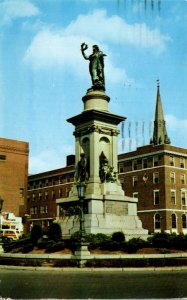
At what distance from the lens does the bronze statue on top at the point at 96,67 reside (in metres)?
28.7

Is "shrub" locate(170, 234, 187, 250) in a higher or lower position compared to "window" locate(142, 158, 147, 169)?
lower

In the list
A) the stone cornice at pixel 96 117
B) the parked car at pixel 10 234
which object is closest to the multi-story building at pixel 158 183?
A: the parked car at pixel 10 234

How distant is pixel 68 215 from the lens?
26016 millimetres

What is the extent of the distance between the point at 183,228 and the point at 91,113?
4454 centimetres

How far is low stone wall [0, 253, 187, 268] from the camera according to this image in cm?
1802

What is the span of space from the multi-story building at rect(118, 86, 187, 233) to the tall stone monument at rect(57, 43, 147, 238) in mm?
39485

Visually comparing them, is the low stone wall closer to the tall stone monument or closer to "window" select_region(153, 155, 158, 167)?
the tall stone monument

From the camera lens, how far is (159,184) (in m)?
67.1

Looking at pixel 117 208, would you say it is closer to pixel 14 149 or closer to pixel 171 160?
pixel 171 160

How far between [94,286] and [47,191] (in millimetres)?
79865

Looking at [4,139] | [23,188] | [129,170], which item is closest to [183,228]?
[129,170]

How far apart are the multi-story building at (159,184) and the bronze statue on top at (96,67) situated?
39.8 metres

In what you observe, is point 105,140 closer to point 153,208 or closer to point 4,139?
point 153,208

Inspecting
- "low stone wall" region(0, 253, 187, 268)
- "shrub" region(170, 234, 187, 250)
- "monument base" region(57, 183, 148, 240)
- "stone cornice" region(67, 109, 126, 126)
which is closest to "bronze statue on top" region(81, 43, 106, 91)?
"stone cornice" region(67, 109, 126, 126)
